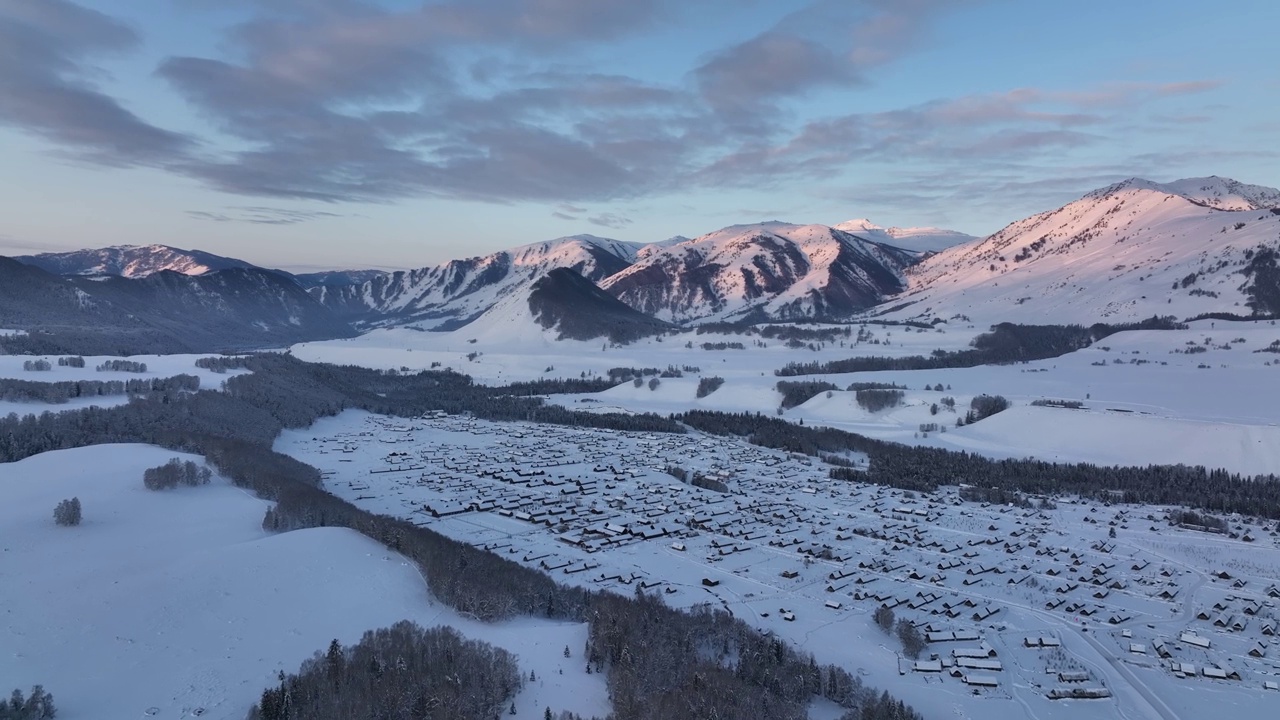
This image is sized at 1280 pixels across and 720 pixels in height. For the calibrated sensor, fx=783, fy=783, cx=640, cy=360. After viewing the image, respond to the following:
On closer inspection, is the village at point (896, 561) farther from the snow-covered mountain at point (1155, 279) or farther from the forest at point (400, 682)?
the snow-covered mountain at point (1155, 279)

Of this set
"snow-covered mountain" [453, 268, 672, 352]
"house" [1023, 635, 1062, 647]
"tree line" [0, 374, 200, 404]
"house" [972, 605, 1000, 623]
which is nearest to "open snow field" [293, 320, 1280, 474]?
"snow-covered mountain" [453, 268, 672, 352]

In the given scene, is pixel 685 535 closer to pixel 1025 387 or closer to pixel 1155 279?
pixel 1025 387

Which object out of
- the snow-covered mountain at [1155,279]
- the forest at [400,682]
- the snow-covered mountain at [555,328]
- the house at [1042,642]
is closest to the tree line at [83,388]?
the forest at [400,682]

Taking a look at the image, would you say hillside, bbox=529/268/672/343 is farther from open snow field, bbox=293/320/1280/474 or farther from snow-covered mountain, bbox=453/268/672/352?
open snow field, bbox=293/320/1280/474

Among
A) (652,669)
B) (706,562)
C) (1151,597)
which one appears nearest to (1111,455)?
(1151,597)

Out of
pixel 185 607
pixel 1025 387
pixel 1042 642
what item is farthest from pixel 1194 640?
pixel 1025 387

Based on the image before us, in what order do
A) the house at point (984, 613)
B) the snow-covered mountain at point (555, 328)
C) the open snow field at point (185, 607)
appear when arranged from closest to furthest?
the open snow field at point (185, 607) < the house at point (984, 613) < the snow-covered mountain at point (555, 328)

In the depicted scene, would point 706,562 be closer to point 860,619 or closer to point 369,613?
point 860,619
